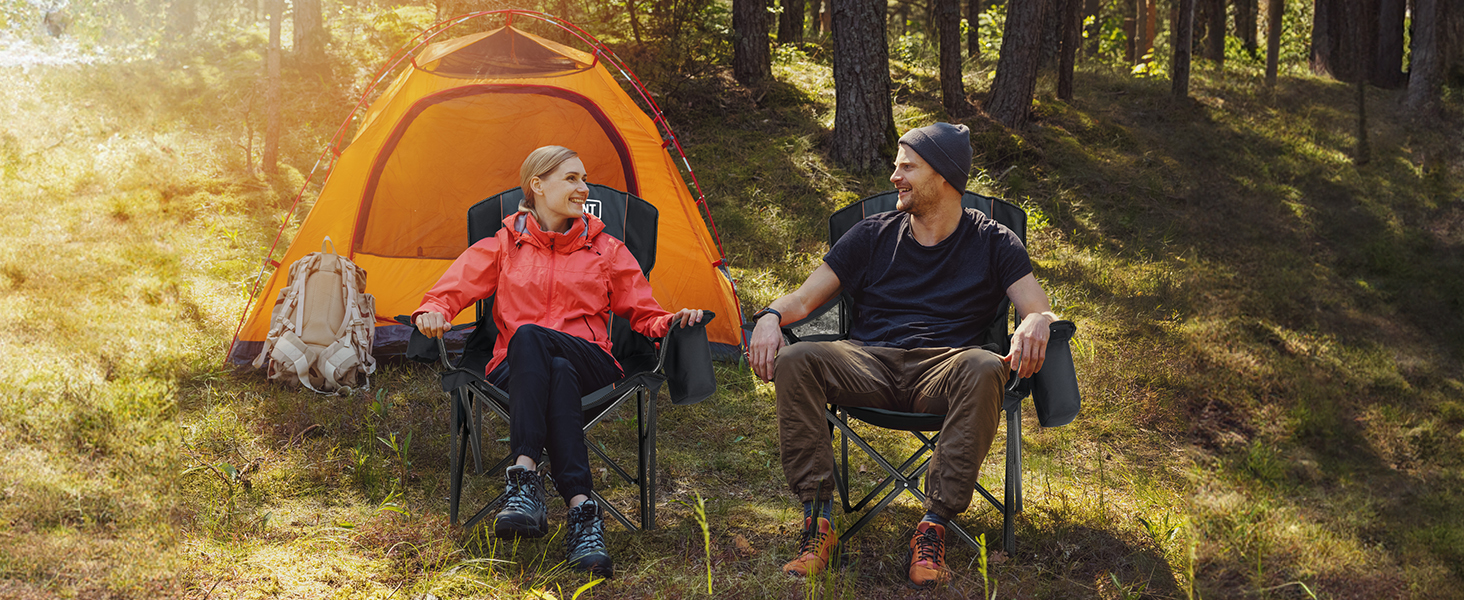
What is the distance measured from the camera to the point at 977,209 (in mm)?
2980

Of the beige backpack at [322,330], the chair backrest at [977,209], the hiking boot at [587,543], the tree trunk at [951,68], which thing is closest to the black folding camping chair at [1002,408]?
the chair backrest at [977,209]

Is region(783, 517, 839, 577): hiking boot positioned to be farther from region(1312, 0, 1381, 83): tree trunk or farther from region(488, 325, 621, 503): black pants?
region(1312, 0, 1381, 83): tree trunk

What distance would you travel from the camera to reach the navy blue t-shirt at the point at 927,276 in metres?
2.66

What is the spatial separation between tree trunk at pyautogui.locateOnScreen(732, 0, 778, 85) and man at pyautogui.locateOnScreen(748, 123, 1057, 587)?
567 centimetres

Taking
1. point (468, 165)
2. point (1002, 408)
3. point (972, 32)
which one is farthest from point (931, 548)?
point (972, 32)

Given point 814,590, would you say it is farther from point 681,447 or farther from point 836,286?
point 681,447

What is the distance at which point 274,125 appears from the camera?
23.4 ft

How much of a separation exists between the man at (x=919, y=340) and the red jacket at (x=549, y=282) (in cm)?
55

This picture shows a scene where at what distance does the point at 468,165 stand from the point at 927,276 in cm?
290

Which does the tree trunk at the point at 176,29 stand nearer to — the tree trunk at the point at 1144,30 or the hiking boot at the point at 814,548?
A: the hiking boot at the point at 814,548

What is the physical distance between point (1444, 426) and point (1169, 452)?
207 cm

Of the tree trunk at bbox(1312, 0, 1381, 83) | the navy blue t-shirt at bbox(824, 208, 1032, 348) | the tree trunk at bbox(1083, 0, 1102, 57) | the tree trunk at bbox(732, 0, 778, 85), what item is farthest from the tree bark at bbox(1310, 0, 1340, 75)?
the navy blue t-shirt at bbox(824, 208, 1032, 348)

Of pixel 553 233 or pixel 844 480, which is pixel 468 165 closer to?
pixel 553 233

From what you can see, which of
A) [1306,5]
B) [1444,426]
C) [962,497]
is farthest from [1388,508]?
[1306,5]
